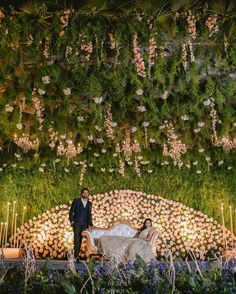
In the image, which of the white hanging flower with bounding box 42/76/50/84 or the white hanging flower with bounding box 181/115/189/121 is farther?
the white hanging flower with bounding box 181/115/189/121

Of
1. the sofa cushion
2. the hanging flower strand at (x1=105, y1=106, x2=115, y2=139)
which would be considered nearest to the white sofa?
the sofa cushion

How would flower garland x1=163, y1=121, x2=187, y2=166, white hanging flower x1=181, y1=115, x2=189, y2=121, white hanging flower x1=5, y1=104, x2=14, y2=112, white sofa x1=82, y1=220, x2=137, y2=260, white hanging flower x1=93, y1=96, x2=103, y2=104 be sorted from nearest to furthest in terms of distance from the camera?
white hanging flower x1=93, y1=96, x2=103, y2=104
white hanging flower x1=5, y1=104, x2=14, y2=112
white hanging flower x1=181, y1=115, x2=189, y2=121
white sofa x1=82, y1=220, x2=137, y2=260
flower garland x1=163, y1=121, x2=187, y2=166

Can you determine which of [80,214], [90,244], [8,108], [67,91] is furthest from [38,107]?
[90,244]

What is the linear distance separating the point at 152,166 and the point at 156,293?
25.3 ft

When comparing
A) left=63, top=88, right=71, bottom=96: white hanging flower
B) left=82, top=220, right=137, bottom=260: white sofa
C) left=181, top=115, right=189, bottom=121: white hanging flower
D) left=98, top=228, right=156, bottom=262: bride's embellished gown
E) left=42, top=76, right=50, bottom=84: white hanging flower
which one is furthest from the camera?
left=82, top=220, right=137, bottom=260: white sofa

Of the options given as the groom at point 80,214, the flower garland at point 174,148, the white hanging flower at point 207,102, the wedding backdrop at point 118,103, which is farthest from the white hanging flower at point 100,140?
the white hanging flower at point 207,102

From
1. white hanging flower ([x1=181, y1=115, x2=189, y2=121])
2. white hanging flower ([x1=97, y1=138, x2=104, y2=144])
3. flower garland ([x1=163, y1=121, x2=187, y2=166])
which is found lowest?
flower garland ([x1=163, y1=121, x2=187, y2=166])

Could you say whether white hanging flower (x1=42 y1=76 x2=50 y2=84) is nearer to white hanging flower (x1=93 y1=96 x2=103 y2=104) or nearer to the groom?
white hanging flower (x1=93 y1=96 x2=103 y2=104)

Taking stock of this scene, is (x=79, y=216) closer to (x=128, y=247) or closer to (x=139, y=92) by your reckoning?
(x=128, y=247)

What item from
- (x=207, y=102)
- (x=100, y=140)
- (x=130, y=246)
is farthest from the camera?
(x=100, y=140)

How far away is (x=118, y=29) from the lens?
4754mm

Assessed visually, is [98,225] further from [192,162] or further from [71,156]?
[192,162]

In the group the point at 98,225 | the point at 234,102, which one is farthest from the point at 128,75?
the point at 98,225

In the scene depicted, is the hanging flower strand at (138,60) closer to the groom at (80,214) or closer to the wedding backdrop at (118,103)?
the wedding backdrop at (118,103)
